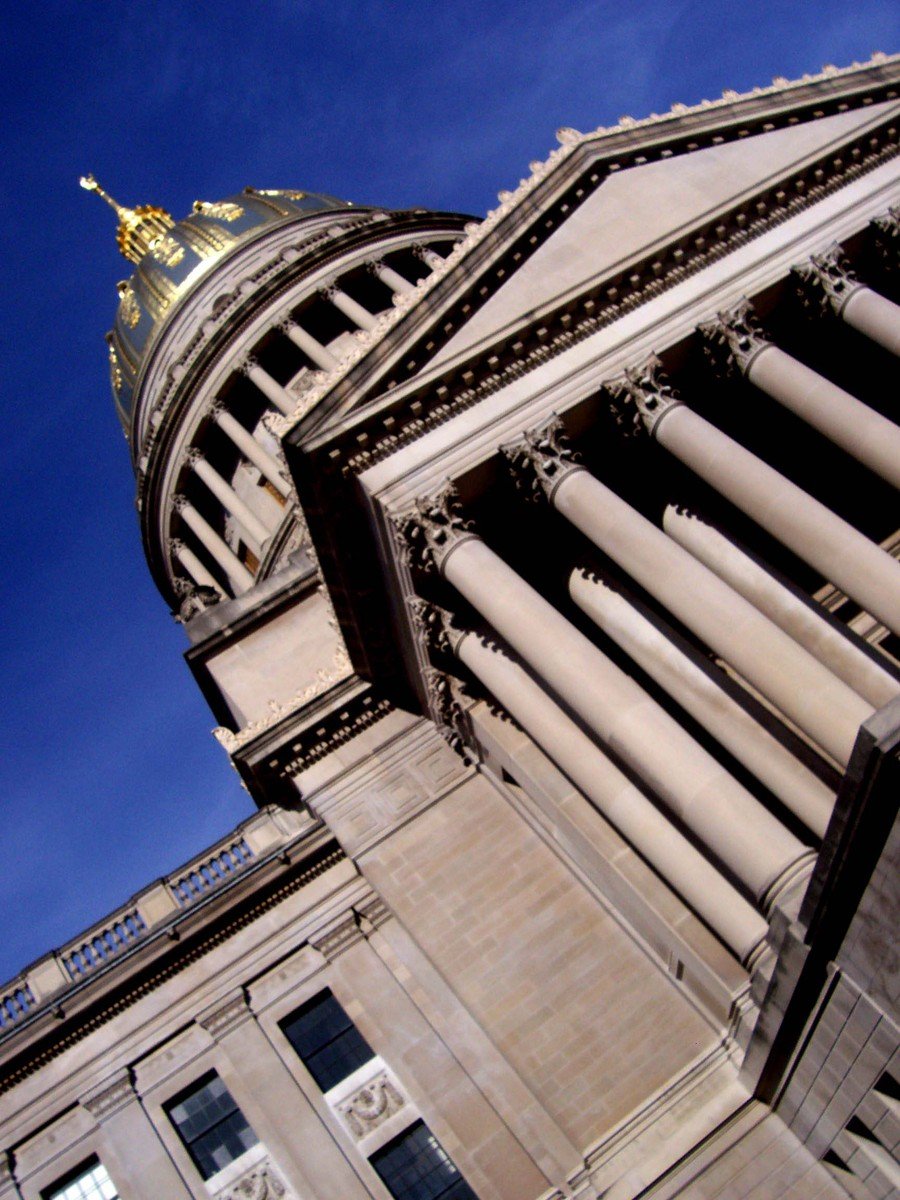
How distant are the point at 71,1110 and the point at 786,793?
Result: 15295 millimetres

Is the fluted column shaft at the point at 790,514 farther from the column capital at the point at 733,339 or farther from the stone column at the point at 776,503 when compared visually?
the column capital at the point at 733,339

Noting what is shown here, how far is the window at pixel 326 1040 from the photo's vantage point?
70.9 feet

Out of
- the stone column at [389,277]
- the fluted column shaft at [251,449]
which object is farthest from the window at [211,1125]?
the stone column at [389,277]

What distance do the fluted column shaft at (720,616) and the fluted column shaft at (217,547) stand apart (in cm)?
2481

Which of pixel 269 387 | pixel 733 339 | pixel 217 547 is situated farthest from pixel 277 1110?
pixel 269 387

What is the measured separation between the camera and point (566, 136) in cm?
2591

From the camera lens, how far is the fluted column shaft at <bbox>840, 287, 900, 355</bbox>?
71.1 ft

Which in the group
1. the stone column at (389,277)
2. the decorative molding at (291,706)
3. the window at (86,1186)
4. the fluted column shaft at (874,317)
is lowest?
the window at (86,1186)

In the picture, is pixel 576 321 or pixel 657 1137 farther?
pixel 576 321

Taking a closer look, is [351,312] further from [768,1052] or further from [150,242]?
[768,1052]

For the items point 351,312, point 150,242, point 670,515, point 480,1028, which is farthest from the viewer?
point 150,242

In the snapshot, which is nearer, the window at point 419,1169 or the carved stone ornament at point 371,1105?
the window at point 419,1169

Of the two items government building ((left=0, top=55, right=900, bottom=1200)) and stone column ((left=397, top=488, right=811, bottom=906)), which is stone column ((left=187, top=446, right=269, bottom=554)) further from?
stone column ((left=397, top=488, right=811, bottom=906))

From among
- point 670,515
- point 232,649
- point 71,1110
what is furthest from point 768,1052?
point 232,649
